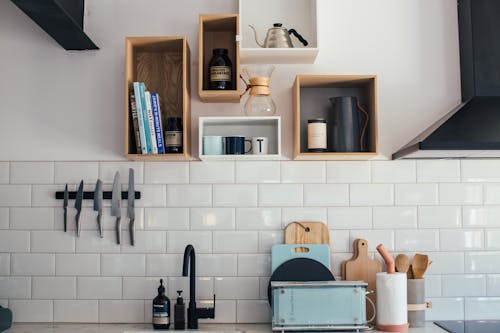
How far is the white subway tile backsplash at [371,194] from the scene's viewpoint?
2953mm

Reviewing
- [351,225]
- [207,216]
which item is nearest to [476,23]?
[351,225]

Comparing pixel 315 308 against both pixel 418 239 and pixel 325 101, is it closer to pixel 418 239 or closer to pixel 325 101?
pixel 418 239

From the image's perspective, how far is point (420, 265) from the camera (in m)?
2.83

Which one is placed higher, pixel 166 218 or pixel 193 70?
pixel 193 70

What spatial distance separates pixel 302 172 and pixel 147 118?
0.77m

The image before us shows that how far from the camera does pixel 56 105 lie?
9.89 ft

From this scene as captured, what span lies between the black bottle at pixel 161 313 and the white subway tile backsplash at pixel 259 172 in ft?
2.15

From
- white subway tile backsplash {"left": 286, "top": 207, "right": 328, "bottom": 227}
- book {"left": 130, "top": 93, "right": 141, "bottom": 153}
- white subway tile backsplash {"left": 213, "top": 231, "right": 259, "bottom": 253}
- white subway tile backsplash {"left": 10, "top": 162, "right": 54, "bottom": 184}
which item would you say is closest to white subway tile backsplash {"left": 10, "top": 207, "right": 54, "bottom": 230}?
white subway tile backsplash {"left": 10, "top": 162, "right": 54, "bottom": 184}

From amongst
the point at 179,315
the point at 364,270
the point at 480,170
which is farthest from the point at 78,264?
the point at 480,170

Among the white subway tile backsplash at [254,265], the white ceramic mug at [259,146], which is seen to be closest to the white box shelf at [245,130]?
the white ceramic mug at [259,146]

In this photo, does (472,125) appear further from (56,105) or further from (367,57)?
(56,105)

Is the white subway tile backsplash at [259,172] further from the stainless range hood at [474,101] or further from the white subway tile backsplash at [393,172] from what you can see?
the stainless range hood at [474,101]

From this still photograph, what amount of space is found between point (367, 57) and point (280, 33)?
1.53 ft

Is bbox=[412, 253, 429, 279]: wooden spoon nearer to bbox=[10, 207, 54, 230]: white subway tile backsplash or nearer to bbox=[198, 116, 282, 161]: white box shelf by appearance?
bbox=[198, 116, 282, 161]: white box shelf
